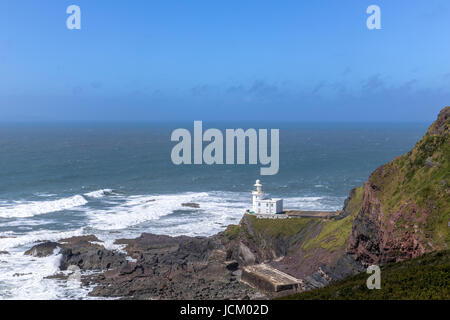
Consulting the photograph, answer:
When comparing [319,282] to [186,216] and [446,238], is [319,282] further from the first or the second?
[186,216]

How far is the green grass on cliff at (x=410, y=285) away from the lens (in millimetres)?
26847

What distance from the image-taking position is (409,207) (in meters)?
42.6

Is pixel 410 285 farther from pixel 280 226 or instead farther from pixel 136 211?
pixel 136 211

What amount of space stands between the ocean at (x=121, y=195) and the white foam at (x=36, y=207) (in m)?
0.17

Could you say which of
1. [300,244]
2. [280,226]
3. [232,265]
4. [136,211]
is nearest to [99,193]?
[136,211]

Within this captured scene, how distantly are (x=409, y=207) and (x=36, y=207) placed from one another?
6752 cm

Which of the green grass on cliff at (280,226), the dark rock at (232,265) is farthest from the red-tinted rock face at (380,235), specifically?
the dark rock at (232,265)

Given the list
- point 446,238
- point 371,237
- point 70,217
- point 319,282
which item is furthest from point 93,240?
point 446,238

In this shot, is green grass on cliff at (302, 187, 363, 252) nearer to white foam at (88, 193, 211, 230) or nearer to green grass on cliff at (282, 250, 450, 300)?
green grass on cliff at (282, 250, 450, 300)

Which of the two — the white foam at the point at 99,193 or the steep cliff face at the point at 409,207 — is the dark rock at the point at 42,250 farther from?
the white foam at the point at 99,193

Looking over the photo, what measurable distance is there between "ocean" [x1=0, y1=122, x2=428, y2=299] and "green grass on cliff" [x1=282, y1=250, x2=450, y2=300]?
28288 millimetres

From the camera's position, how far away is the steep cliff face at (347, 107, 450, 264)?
40.2 metres

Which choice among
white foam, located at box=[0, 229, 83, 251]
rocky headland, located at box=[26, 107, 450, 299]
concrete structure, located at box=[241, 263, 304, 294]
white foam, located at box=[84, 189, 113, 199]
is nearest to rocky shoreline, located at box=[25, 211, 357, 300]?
rocky headland, located at box=[26, 107, 450, 299]
